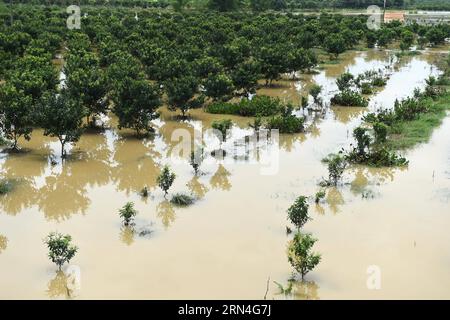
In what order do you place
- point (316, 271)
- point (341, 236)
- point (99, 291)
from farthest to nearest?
point (341, 236) → point (316, 271) → point (99, 291)

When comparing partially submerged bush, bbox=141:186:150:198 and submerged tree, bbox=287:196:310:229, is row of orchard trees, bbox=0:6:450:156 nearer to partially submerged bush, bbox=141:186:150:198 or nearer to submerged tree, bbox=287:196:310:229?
partially submerged bush, bbox=141:186:150:198

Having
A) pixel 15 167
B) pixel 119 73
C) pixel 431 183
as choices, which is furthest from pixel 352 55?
pixel 15 167

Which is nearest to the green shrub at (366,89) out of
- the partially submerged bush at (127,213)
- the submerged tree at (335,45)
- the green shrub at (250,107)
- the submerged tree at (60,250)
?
the green shrub at (250,107)

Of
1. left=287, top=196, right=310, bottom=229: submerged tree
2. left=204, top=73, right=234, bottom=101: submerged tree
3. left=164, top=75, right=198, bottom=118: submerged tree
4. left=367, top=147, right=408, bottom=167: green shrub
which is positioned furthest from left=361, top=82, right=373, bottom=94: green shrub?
left=287, top=196, right=310, bottom=229: submerged tree

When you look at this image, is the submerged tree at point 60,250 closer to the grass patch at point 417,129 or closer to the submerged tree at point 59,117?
the submerged tree at point 59,117
